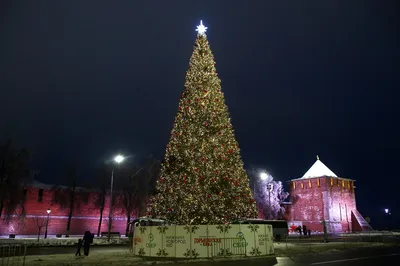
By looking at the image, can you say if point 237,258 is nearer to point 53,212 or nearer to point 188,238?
point 188,238

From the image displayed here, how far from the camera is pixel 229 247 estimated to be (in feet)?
56.1

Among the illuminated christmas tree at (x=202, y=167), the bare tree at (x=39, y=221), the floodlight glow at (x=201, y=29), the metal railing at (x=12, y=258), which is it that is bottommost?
the metal railing at (x=12, y=258)

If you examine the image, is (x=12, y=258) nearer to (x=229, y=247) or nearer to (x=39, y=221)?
(x=229, y=247)

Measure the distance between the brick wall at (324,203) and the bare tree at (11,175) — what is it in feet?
155

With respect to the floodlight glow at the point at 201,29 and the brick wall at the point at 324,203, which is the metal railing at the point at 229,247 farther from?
the brick wall at the point at 324,203

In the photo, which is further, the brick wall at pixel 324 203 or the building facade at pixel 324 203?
the building facade at pixel 324 203

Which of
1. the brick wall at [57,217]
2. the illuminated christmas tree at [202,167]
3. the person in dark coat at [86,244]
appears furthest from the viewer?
the brick wall at [57,217]

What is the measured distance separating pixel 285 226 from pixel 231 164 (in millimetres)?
26636

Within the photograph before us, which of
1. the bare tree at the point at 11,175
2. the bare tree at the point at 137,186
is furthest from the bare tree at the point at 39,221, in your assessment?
the bare tree at the point at 137,186

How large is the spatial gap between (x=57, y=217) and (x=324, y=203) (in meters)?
43.4

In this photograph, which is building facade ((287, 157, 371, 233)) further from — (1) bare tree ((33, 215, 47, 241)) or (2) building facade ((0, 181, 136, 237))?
(1) bare tree ((33, 215, 47, 241))

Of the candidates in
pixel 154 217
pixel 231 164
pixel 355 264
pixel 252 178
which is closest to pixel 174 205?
pixel 154 217

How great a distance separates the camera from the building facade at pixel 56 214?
140 ft

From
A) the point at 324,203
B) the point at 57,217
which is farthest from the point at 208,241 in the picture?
the point at 324,203
